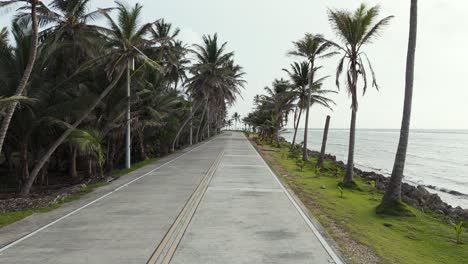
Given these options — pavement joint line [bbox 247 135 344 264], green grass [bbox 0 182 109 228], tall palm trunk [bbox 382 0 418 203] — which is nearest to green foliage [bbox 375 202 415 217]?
tall palm trunk [bbox 382 0 418 203]

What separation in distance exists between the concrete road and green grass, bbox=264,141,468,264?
1.15m

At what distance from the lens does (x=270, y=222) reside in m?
9.15

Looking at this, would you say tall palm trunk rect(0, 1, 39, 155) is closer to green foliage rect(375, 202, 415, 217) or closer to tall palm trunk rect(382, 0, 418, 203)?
green foliage rect(375, 202, 415, 217)

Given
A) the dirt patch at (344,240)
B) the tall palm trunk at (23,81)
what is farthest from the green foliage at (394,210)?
the tall palm trunk at (23,81)

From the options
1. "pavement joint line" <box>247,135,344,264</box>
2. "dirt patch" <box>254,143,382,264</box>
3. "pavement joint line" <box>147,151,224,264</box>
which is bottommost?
"dirt patch" <box>254,143,382,264</box>

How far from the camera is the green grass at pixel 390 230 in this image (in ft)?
26.9

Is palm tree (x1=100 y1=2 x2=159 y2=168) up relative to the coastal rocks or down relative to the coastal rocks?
up

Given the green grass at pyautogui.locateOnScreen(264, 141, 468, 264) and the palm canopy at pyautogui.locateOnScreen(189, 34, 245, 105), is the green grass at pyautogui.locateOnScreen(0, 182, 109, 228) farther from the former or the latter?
the palm canopy at pyautogui.locateOnScreen(189, 34, 245, 105)

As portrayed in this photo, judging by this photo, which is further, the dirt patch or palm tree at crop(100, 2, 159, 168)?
palm tree at crop(100, 2, 159, 168)

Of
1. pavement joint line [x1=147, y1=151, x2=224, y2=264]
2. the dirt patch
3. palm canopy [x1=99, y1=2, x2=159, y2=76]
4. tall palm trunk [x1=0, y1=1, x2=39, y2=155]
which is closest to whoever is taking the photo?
pavement joint line [x1=147, y1=151, x2=224, y2=264]

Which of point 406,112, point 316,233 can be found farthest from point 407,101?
point 316,233

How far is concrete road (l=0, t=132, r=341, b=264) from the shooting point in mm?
6672

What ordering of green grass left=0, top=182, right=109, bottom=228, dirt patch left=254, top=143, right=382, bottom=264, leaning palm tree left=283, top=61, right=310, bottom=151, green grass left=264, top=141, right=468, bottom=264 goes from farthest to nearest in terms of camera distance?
leaning palm tree left=283, top=61, right=310, bottom=151, green grass left=0, top=182, right=109, bottom=228, green grass left=264, top=141, right=468, bottom=264, dirt patch left=254, top=143, right=382, bottom=264

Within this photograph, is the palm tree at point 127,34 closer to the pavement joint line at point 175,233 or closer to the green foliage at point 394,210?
the pavement joint line at point 175,233
